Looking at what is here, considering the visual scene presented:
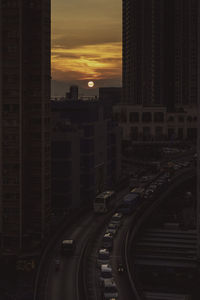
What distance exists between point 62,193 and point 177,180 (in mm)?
56553

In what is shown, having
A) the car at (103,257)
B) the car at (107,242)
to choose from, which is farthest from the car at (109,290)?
the car at (107,242)

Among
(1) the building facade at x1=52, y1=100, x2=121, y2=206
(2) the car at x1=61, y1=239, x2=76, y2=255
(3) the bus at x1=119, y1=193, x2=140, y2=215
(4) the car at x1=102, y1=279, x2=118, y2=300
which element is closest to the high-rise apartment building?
(2) the car at x1=61, y1=239, x2=76, y2=255

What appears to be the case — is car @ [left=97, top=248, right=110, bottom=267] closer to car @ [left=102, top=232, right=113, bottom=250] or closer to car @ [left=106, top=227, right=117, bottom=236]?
car @ [left=102, top=232, right=113, bottom=250]

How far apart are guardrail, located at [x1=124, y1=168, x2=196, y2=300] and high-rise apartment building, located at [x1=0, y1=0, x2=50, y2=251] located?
16.4 meters

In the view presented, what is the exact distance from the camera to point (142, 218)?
382 ft

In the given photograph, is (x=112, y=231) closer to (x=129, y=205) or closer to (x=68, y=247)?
(x=68, y=247)

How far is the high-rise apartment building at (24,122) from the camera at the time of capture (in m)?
94.9

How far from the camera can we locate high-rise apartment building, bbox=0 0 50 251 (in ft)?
311

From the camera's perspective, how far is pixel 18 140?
95.3m

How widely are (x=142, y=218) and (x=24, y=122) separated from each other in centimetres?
3562

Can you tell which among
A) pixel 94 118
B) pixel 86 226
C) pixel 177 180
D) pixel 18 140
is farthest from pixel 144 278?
pixel 177 180

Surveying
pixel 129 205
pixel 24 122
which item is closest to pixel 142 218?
pixel 129 205

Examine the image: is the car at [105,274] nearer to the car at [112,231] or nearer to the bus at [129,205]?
A: the car at [112,231]

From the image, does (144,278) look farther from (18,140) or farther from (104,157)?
(104,157)
